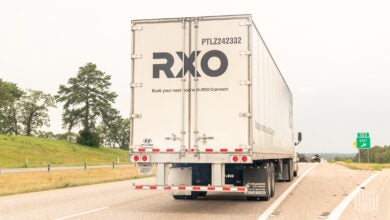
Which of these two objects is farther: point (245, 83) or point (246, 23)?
point (246, 23)

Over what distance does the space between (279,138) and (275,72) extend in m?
2.31

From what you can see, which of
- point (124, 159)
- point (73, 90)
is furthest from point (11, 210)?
point (73, 90)

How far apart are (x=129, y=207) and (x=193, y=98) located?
10.1 ft

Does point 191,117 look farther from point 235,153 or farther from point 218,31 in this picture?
point 218,31

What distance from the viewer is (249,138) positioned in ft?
33.1

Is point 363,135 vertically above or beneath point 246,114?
above

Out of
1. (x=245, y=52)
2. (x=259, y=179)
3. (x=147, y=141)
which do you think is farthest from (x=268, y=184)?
(x=245, y=52)

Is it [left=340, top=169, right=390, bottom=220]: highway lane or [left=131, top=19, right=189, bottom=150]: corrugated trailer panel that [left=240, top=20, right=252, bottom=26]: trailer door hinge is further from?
[left=340, top=169, right=390, bottom=220]: highway lane

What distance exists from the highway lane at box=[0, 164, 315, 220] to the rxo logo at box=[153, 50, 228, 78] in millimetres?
2887

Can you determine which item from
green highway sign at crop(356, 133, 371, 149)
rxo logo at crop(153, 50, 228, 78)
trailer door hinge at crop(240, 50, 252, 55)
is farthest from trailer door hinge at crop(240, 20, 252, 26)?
green highway sign at crop(356, 133, 371, 149)

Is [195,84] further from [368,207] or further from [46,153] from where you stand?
[46,153]

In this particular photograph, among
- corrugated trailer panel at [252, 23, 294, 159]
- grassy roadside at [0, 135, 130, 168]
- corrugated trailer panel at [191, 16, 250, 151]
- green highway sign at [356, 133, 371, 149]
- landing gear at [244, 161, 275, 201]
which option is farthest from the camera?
grassy roadside at [0, 135, 130, 168]

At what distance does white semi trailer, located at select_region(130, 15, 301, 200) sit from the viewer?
1016 cm

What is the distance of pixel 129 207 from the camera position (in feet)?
37.8
